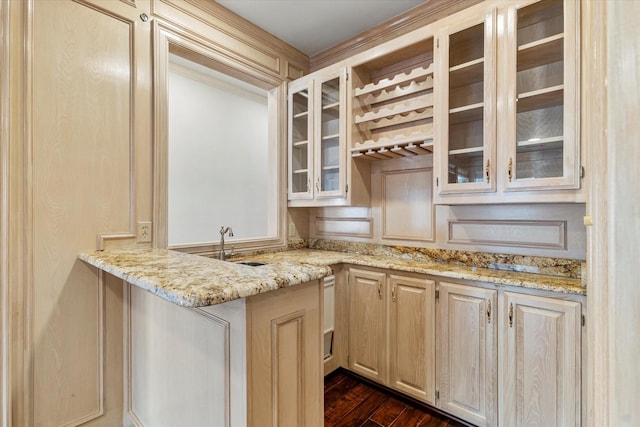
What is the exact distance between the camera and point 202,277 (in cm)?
97

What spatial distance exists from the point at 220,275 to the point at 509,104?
174 centimetres

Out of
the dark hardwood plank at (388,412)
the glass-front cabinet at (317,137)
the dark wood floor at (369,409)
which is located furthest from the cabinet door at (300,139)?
the dark hardwood plank at (388,412)

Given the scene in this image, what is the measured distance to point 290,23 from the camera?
8.04 feet

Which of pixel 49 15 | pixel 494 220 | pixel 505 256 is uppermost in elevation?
pixel 49 15

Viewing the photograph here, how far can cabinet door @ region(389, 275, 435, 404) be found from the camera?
1.92 m

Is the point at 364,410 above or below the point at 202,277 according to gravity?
below

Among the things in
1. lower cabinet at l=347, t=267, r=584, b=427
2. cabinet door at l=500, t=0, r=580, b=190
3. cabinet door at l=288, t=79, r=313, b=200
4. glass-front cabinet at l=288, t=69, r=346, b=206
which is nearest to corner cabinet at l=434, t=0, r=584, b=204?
cabinet door at l=500, t=0, r=580, b=190

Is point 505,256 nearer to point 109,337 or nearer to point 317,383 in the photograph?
point 317,383

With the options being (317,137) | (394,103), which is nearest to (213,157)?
(317,137)

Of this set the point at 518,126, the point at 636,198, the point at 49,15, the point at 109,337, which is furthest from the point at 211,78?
the point at 636,198

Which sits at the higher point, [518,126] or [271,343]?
[518,126]

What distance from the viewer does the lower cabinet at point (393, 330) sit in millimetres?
1937

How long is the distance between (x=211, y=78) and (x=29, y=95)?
2.39 metres

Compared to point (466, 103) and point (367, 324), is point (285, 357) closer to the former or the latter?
point (367, 324)
